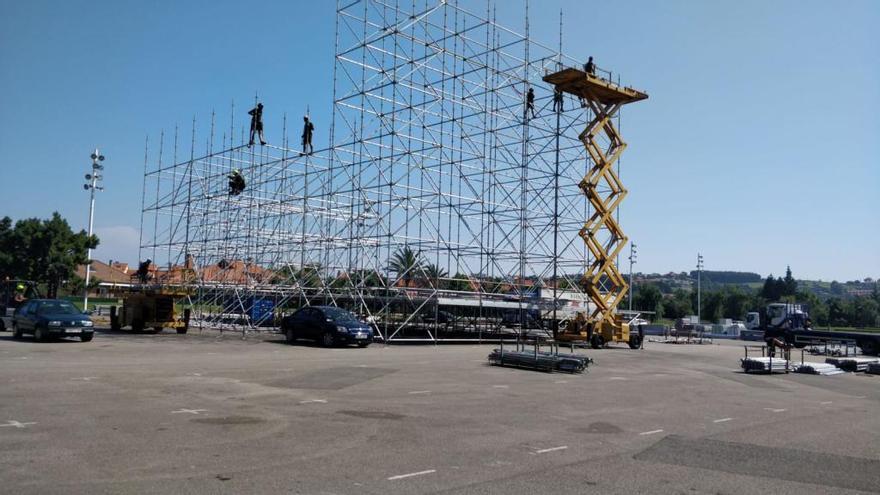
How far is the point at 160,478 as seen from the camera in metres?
6.49

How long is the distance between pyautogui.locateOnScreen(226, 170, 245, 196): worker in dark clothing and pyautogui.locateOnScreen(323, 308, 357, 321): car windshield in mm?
11446

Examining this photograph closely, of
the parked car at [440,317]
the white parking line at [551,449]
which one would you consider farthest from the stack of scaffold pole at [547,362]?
the parked car at [440,317]

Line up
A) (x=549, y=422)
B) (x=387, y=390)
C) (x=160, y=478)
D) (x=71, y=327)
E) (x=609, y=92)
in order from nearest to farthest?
(x=160, y=478) → (x=549, y=422) → (x=387, y=390) → (x=71, y=327) → (x=609, y=92)

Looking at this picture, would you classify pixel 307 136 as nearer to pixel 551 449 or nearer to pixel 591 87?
pixel 591 87

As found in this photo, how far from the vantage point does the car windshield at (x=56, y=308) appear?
902 inches

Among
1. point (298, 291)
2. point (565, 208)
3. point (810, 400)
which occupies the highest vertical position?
point (565, 208)

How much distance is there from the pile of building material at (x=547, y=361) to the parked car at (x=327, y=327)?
7067 millimetres

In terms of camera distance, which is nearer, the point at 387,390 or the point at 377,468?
the point at 377,468

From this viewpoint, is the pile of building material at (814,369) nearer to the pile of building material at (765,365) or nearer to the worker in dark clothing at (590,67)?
the pile of building material at (765,365)

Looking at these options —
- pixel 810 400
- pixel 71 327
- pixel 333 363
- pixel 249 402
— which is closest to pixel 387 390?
pixel 249 402

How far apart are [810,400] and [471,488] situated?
1066 centimetres

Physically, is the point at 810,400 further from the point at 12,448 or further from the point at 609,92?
the point at 609,92

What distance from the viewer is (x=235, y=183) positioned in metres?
34.5

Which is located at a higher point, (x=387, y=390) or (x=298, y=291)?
(x=298, y=291)
